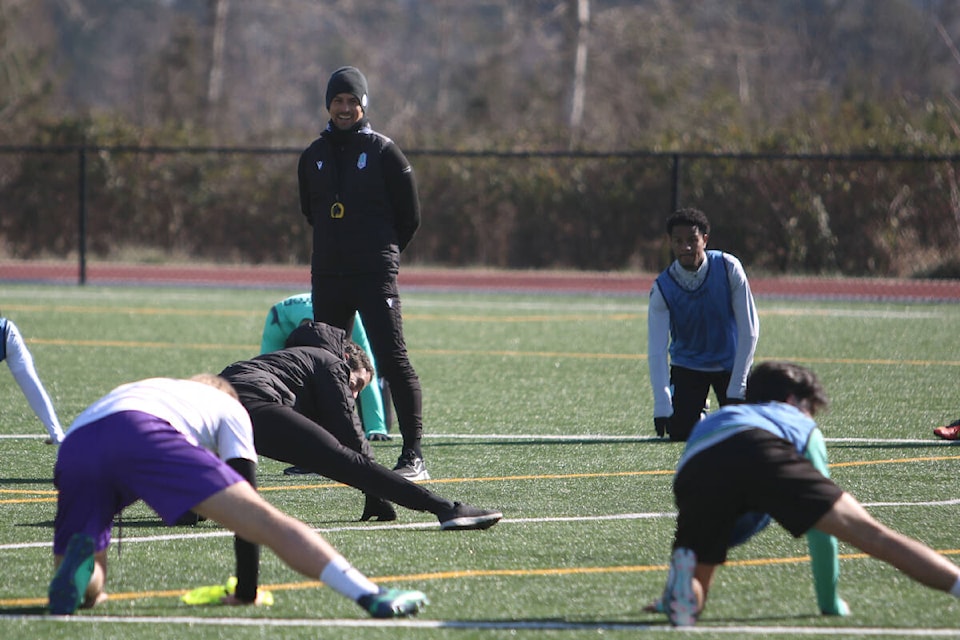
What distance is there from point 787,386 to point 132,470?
2.20 m

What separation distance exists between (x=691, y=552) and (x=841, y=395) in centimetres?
691

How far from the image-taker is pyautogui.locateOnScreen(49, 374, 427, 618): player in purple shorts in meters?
4.62

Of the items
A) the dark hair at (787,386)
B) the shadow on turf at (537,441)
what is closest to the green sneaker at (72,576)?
the dark hair at (787,386)

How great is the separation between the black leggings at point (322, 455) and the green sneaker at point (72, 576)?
4.22 ft

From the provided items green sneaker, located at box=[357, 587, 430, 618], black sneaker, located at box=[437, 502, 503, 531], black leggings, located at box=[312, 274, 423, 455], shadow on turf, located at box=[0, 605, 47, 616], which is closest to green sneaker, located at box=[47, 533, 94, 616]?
shadow on turf, located at box=[0, 605, 47, 616]

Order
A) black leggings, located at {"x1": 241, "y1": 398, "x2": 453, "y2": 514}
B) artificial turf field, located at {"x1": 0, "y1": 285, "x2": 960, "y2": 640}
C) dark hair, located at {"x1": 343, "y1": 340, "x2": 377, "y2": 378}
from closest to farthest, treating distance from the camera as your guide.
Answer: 1. artificial turf field, located at {"x1": 0, "y1": 285, "x2": 960, "y2": 640}
2. black leggings, located at {"x1": 241, "y1": 398, "x2": 453, "y2": 514}
3. dark hair, located at {"x1": 343, "y1": 340, "x2": 377, "y2": 378}

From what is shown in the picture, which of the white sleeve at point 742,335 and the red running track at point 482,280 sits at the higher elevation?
the white sleeve at point 742,335

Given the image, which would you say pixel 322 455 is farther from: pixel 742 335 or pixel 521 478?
pixel 742 335

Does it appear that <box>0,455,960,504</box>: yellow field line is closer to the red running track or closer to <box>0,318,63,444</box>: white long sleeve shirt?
<box>0,318,63,444</box>: white long sleeve shirt

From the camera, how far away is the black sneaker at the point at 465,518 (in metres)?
6.18

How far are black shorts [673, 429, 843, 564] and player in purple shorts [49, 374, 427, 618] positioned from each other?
0.95 meters

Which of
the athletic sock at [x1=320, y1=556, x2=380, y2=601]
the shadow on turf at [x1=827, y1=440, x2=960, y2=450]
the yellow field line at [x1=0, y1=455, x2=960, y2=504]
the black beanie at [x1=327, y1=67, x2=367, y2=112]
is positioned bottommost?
the yellow field line at [x1=0, y1=455, x2=960, y2=504]

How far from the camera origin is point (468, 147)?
2983 centimetres

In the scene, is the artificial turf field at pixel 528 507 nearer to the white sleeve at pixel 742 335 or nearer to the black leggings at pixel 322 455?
the black leggings at pixel 322 455
